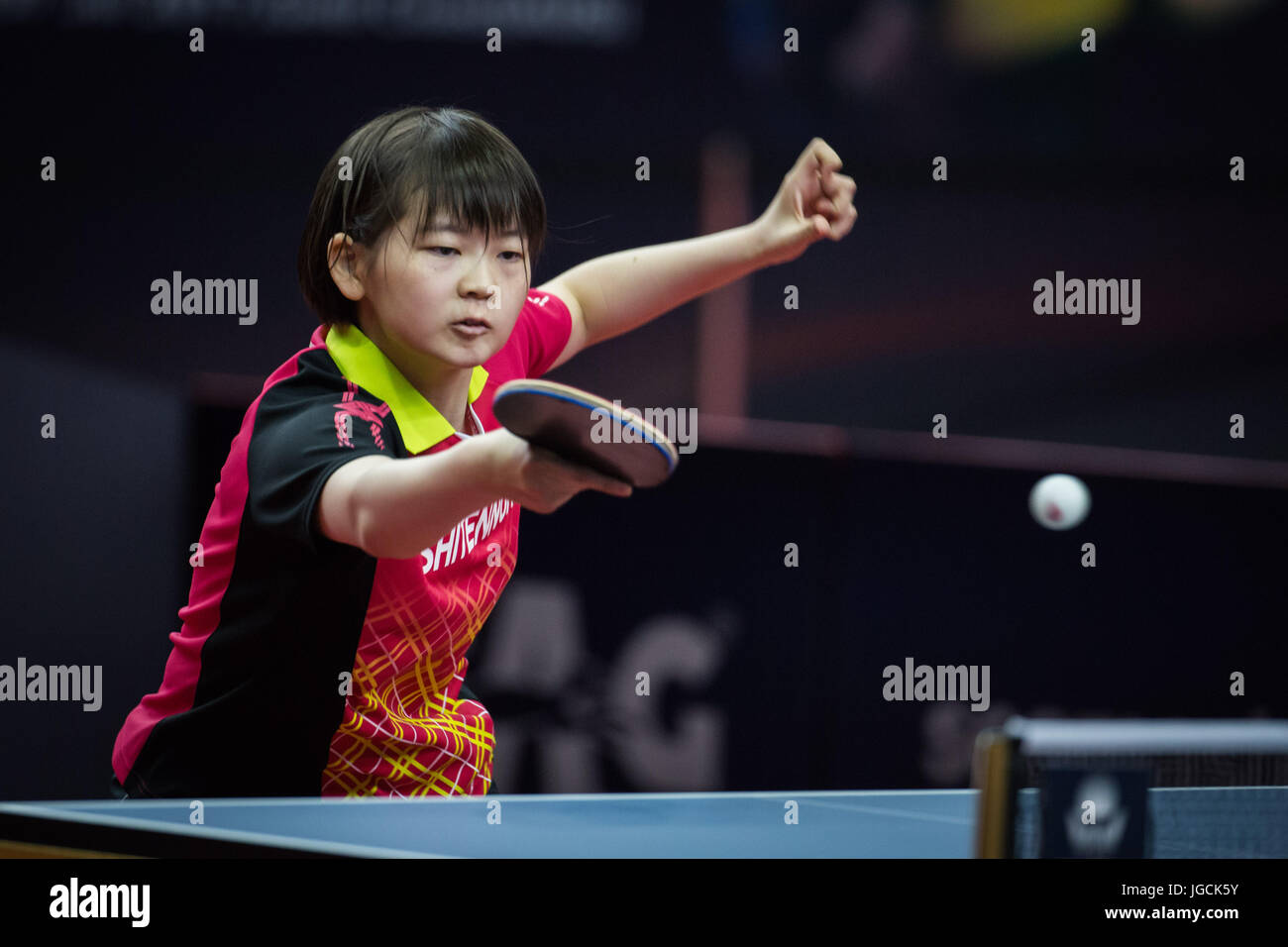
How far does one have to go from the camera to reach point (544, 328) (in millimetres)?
2420

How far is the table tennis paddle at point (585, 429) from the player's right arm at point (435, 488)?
0.06 feet

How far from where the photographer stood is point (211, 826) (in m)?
1.55

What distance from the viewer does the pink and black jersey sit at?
182 cm

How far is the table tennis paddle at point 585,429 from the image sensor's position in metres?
1.34

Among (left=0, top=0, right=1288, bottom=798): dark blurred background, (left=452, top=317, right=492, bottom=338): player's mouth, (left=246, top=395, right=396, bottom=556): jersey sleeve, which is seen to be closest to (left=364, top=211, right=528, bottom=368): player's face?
(left=452, top=317, right=492, bottom=338): player's mouth

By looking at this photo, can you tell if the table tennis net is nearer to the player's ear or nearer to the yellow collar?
the yellow collar

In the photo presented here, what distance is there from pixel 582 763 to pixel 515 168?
7.39 ft

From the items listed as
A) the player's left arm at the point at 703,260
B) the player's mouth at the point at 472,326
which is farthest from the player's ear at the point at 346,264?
the player's left arm at the point at 703,260

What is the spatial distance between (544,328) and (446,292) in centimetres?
54

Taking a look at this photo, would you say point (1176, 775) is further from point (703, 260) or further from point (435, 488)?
point (703, 260)

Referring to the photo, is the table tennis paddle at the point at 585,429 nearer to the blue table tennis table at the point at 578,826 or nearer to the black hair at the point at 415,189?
the blue table tennis table at the point at 578,826

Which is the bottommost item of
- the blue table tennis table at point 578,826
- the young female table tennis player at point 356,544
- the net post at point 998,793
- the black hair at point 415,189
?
the blue table tennis table at point 578,826

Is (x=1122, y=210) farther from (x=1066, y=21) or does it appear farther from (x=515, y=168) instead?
(x=515, y=168)
